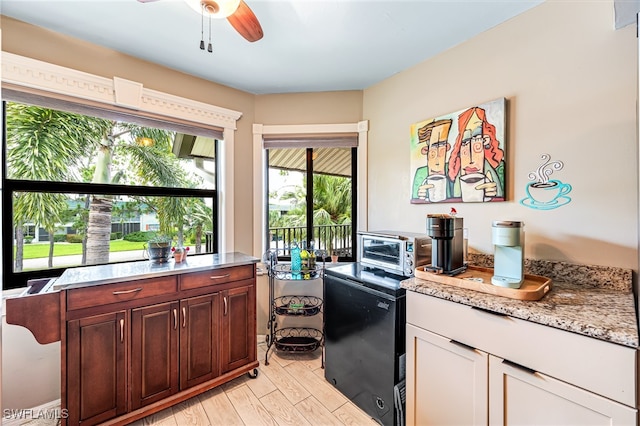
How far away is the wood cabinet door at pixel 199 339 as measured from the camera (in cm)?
188

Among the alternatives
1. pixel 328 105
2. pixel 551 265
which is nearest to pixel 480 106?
pixel 551 265

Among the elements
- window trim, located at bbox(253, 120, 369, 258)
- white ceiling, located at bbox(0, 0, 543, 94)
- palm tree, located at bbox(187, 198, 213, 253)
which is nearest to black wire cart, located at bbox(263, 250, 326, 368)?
window trim, located at bbox(253, 120, 369, 258)

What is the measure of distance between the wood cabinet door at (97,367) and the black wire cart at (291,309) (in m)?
1.08

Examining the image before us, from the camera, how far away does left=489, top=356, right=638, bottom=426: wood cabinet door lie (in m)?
0.96

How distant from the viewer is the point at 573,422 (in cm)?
103

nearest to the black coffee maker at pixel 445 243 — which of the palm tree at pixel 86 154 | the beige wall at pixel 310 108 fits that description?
the beige wall at pixel 310 108

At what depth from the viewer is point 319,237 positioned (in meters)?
2.94

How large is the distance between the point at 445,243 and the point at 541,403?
783mm

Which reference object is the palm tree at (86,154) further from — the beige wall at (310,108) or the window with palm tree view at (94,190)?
the beige wall at (310,108)

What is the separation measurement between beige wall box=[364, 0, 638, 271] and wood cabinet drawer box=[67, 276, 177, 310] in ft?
6.61

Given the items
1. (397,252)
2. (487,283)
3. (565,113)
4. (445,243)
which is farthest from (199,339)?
(565,113)

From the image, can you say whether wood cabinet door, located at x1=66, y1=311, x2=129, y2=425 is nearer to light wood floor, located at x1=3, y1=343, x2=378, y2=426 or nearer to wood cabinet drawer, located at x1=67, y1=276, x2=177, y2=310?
wood cabinet drawer, located at x1=67, y1=276, x2=177, y2=310

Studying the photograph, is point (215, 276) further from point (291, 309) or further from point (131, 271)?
point (291, 309)

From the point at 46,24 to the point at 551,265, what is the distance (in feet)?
11.4
